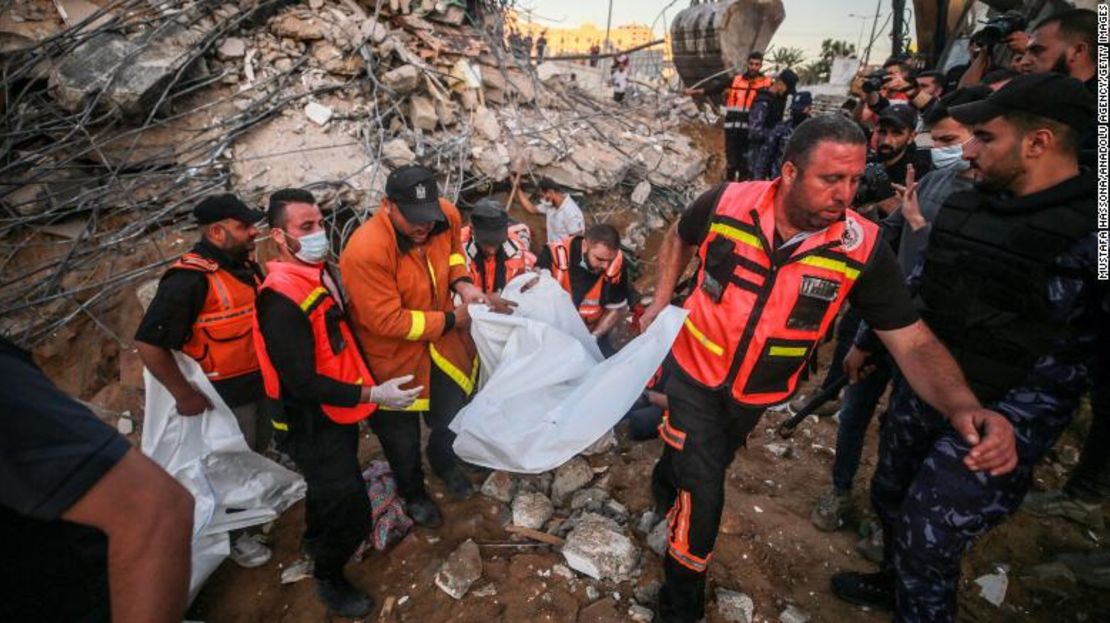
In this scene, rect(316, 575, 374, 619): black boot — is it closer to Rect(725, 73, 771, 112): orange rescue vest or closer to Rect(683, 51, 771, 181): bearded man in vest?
Rect(683, 51, 771, 181): bearded man in vest

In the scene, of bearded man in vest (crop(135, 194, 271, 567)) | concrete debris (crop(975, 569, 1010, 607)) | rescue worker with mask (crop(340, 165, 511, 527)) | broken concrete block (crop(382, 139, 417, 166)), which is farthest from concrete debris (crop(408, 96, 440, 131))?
concrete debris (crop(975, 569, 1010, 607))

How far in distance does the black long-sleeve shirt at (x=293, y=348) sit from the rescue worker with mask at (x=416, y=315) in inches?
14.0

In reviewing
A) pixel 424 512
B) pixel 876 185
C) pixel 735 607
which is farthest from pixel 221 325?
pixel 876 185

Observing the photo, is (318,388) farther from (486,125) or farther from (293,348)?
(486,125)

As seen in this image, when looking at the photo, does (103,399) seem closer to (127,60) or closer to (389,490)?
(389,490)

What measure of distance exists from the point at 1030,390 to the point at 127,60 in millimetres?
6689

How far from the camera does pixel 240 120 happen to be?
16.2 ft

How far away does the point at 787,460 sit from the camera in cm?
321

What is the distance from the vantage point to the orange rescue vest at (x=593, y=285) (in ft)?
12.8

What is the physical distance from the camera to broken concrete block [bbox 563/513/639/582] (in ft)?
7.59

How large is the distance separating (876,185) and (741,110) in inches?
176

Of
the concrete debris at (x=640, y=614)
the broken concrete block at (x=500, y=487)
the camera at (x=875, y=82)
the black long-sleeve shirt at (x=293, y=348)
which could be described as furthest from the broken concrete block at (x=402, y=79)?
the concrete debris at (x=640, y=614)

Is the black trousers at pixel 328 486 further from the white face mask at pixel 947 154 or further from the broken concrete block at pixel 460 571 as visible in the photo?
the white face mask at pixel 947 154

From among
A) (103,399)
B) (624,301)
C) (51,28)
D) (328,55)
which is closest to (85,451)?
(624,301)
